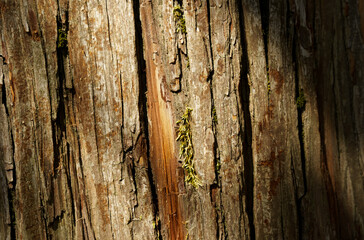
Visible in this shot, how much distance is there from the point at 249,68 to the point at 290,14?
12.2 inches

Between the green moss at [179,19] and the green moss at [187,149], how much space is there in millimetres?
366

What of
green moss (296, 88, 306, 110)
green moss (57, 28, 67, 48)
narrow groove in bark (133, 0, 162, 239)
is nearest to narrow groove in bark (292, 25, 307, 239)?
green moss (296, 88, 306, 110)

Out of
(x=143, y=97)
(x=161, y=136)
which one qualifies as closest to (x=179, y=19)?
(x=143, y=97)

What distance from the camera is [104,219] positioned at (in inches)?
53.3

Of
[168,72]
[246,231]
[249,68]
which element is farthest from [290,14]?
[246,231]

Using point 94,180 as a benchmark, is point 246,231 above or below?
below

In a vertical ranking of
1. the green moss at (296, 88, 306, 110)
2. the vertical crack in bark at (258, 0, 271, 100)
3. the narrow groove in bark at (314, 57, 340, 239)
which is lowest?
the narrow groove in bark at (314, 57, 340, 239)

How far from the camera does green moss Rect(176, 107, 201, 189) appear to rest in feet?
4.27

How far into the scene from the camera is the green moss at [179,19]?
126cm

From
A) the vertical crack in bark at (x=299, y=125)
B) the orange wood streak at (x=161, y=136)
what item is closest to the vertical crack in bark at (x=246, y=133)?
the vertical crack in bark at (x=299, y=125)

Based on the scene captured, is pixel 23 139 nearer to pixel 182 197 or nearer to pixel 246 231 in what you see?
pixel 182 197

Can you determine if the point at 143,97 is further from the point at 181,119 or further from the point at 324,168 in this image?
the point at 324,168

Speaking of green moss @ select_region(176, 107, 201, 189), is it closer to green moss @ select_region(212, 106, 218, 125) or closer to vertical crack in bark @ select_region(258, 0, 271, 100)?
green moss @ select_region(212, 106, 218, 125)

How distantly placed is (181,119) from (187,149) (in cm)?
14
